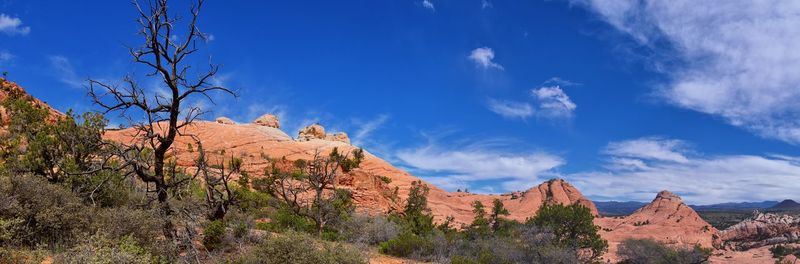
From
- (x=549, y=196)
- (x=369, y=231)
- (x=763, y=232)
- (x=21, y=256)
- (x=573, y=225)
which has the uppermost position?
(x=549, y=196)

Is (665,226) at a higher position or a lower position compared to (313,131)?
lower

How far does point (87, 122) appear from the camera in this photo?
18062 millimetres

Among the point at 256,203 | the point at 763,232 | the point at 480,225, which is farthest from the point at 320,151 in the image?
the point at 763,232

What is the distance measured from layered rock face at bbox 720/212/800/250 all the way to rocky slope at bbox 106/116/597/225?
30561mm

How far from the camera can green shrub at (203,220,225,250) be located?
1329 cm

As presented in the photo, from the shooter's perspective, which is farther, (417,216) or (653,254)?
(653,254)

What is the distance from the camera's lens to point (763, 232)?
75562mm

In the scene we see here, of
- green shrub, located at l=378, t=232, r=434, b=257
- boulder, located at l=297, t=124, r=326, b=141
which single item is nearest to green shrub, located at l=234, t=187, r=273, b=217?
green shrub, located at l=378, t=232, r=434, b=257

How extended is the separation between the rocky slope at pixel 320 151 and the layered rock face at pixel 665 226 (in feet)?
47.9

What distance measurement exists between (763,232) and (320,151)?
76.7 metres

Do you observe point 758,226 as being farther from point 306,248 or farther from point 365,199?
point 306,248

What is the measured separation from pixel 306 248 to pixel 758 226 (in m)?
89.3

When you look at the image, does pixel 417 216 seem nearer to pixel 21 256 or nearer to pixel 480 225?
pixel 480 225

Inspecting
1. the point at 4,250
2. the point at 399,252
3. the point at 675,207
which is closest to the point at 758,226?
the point at 675,207
